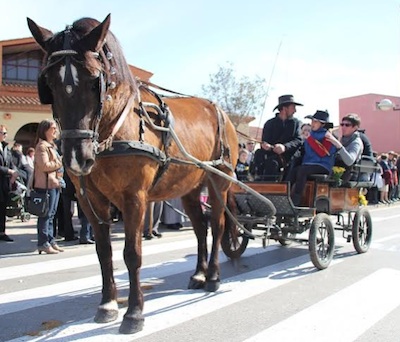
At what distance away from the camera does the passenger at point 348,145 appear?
640cm

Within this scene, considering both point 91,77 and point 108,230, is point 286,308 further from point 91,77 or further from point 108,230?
point 91,77

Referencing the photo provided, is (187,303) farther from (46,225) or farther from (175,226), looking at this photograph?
(175,226)

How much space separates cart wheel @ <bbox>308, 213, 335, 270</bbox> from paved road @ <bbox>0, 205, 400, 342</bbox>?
0.14m

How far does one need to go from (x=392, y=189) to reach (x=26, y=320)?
16.8 m

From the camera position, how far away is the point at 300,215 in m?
6.21

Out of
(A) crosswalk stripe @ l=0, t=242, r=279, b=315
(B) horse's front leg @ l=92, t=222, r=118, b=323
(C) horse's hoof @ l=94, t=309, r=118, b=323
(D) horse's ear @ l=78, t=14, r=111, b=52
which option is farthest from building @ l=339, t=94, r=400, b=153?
(D) horse's ear @ l=78, t=14, r=111, b=52

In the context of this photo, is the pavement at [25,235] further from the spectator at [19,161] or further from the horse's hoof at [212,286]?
the horse's hoof at [212,286]

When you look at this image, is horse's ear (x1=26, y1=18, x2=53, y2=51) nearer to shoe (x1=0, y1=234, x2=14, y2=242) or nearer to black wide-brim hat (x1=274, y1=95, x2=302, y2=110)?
black wide-brim hat (x1=274, y1=95, x2=302, y2=110)

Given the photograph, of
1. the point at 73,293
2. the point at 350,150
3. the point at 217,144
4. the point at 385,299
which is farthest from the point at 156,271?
the point at 350,150

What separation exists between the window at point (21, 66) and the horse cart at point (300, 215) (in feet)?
59.2

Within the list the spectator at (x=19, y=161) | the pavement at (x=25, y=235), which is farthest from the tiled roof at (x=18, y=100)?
the pavement at (x=25, y=235)

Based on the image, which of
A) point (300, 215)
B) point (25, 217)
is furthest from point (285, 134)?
point (25, 217)

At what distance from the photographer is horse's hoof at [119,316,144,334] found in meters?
3.71

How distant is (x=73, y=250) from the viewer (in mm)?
7457
